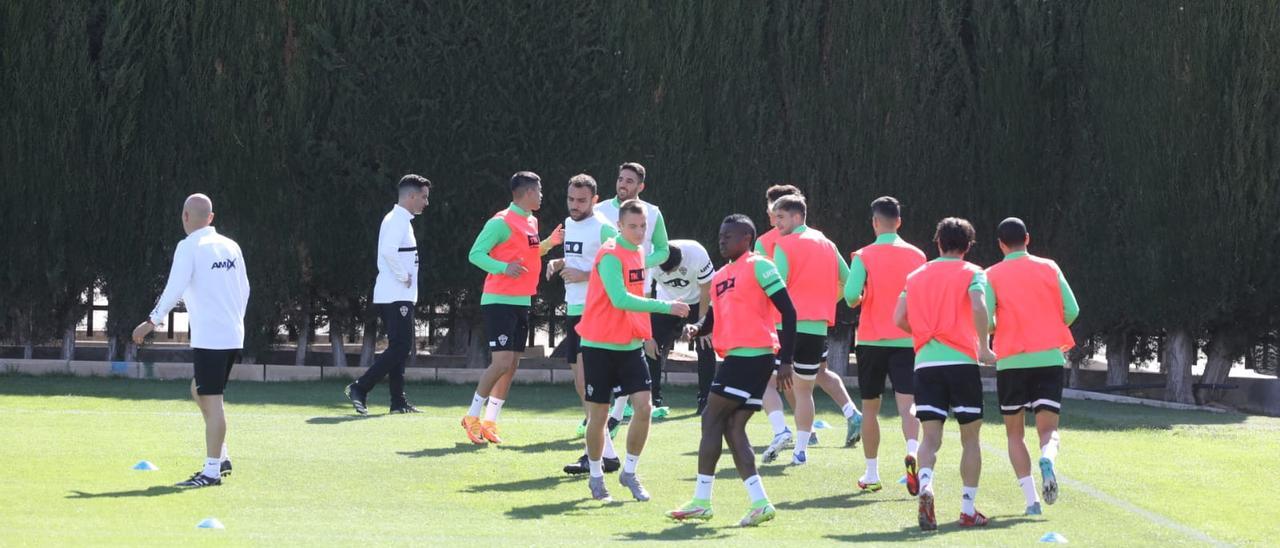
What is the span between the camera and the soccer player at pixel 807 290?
10.8 meters

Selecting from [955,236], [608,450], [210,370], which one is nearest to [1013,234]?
[955,236]

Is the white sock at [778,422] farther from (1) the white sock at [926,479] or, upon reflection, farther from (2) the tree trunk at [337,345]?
(2) the tree trunk at [337,345]

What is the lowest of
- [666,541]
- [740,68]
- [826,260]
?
[666,541]

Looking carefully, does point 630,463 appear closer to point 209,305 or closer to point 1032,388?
point 1032,388

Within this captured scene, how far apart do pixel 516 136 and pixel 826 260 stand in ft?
22.1

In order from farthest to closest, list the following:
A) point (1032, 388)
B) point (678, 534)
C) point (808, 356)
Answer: point (808, 356)
point (1032, 388)
point (678, 534)

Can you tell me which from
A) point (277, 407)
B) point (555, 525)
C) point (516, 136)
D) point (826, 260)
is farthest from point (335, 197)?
point (555, 525)

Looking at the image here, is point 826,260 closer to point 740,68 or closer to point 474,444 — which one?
point 474,444

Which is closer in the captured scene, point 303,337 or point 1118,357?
point 1118,357

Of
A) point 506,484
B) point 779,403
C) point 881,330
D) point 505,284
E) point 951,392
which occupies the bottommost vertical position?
point 506,484

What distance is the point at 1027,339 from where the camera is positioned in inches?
360

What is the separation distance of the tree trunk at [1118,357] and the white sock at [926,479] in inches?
350

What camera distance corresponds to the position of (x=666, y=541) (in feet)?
26.2

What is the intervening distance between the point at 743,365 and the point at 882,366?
6.42 feet
